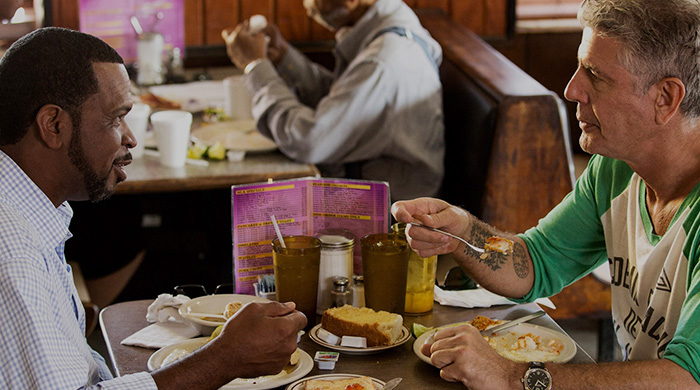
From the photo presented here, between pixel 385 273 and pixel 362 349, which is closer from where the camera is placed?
pixel 362 349

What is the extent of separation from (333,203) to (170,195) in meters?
2.73

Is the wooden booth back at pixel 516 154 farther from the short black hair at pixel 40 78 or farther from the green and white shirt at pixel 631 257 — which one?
the short black hair at pixel 40 78

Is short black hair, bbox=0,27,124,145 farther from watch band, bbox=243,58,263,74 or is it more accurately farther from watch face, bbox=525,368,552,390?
watch band, bbox=243,58,263,74

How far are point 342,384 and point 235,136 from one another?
1980 mm

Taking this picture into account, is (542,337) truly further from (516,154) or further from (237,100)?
(237,100)

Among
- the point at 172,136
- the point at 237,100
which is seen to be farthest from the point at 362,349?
the point at 237,100

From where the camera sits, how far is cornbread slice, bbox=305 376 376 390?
1.39 m

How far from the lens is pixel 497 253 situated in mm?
1855

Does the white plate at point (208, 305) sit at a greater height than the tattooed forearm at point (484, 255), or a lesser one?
lesser

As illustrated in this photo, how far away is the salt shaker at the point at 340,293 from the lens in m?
1.70

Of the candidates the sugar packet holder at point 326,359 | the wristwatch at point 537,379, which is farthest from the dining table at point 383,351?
the wristwatch at point 537,379

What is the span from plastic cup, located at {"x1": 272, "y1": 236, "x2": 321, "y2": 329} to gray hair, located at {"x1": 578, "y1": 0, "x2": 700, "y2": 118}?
72 centimetres

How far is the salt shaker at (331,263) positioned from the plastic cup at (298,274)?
0.15 feet

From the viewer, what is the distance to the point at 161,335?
5.45 feet
